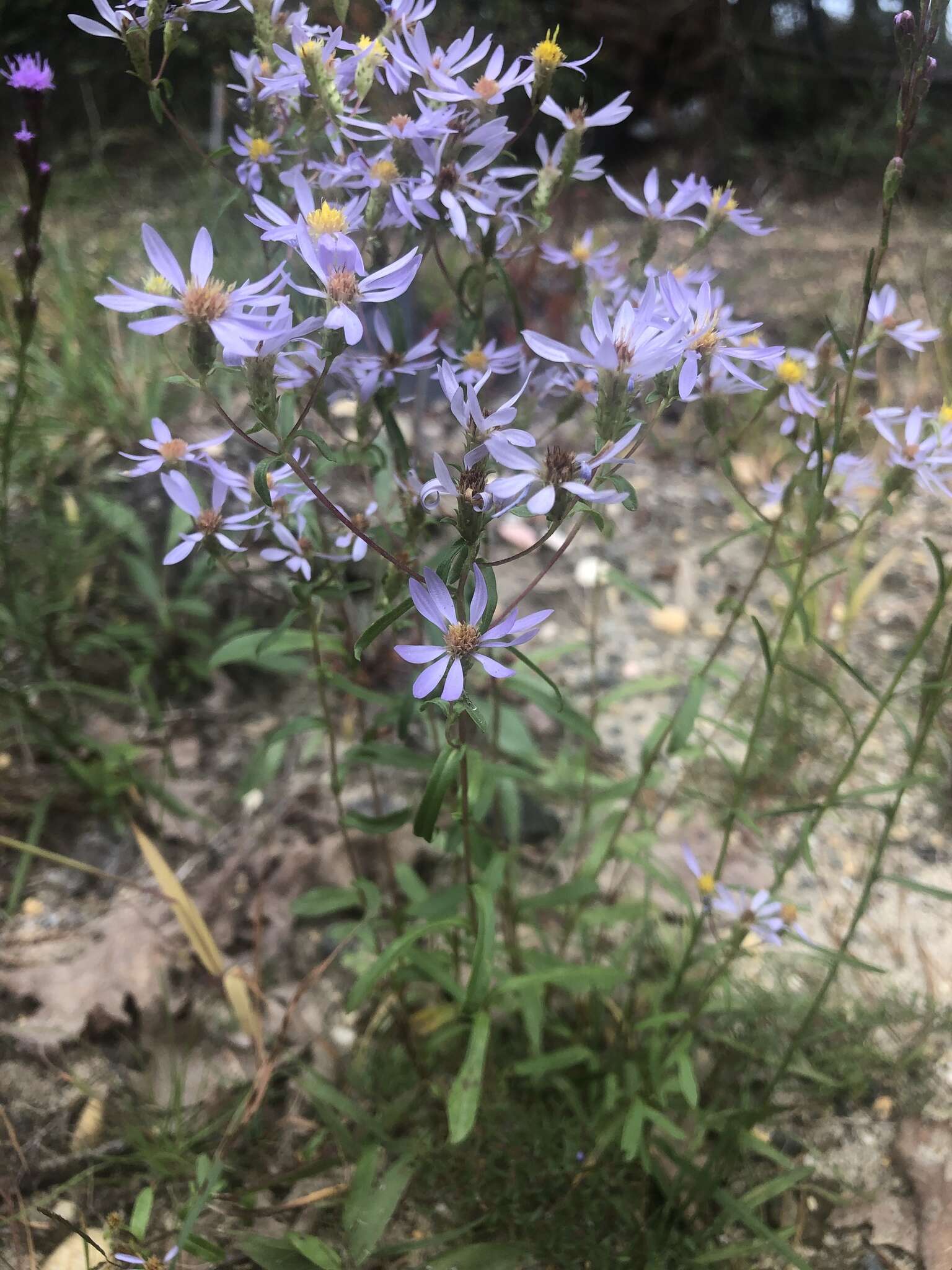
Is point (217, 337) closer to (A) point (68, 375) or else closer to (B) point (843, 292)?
(A) point (68, 375)

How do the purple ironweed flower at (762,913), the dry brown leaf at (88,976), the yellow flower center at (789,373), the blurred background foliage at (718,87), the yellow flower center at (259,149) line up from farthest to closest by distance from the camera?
the blurred background foliage at (718,87) → the dry brown leaf at (88,976) → the purple ironweed flower at (762,913) → the yellow flower center at (789,373) → the yellow flower center at (259,149)

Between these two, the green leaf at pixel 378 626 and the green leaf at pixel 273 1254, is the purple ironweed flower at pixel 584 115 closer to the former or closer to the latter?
the green leaf at pixel 378 626

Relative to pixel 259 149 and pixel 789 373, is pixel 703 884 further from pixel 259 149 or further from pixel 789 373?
pixel 259 149

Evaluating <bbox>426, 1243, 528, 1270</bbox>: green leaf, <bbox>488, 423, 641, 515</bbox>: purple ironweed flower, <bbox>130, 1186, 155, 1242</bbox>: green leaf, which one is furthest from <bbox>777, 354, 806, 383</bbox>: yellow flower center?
<bbox>130, 1186, 155, 1242</bbox>: green leaf

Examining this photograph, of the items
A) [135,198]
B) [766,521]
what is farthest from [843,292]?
[135,198]

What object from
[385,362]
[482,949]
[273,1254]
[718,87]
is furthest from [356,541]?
[718,87]

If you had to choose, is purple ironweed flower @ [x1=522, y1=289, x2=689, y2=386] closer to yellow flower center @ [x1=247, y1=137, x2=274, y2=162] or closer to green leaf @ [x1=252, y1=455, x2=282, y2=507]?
green leaf @ [x1=252, y1=455, x2=282, y2=507]

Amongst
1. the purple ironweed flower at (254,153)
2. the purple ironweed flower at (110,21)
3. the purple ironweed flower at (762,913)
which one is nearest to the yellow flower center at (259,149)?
the purple ironweed flower at (254,153)
